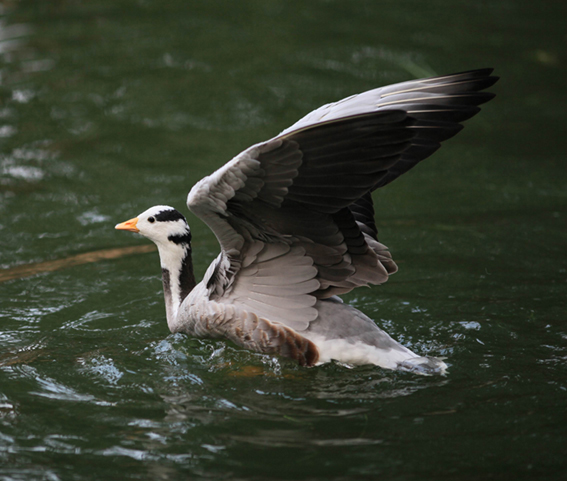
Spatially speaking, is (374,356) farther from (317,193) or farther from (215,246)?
(215,246)

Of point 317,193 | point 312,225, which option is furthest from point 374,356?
point 317,193

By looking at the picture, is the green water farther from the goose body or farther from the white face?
the white face

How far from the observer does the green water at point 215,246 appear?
423cm

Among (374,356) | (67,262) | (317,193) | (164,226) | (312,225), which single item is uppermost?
(317,193)

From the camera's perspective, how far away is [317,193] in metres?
4.54

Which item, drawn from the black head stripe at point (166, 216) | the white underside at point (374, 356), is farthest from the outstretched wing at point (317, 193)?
the black head stripe at point (166, 216)

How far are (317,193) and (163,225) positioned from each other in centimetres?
177

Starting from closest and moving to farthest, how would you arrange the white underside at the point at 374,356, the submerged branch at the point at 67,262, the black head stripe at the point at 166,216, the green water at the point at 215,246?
1. the green water at the point at 215,246
2. the white underside at the point at 374,356
3. the black head stripe at the point at 166,216
4. the submerged branch at the point at 67,262

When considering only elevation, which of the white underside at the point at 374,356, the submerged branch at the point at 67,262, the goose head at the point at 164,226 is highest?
the goose head at the point at 164,226

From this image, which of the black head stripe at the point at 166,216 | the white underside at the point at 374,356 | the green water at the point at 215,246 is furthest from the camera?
the black head stripe at the point at 166,216

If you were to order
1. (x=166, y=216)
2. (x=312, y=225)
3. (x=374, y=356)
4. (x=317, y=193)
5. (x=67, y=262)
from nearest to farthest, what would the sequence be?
(x=317, y=193) < (x=312, y=225) < (x=374, y=356) < (x=166, y=216) < (x=67, y=262)

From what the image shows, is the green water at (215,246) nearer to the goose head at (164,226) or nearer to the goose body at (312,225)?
the goose body at (312,225)

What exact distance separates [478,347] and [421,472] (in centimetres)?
172

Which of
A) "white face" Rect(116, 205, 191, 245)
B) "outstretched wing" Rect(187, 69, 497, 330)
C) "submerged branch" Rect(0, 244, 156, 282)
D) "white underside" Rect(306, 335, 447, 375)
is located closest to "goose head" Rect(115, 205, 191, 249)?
"white face" Rect(116, 205, 191, 245)
